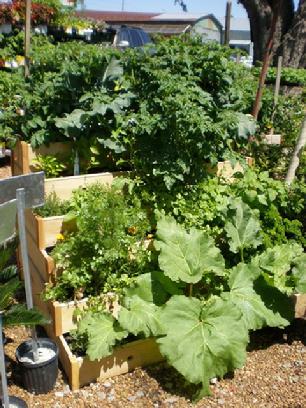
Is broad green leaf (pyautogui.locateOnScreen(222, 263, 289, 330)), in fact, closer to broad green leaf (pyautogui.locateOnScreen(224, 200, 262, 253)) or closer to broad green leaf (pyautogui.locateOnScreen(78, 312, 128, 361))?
broad green leaf (pyautogui.locateOnScreen(224, 200, 262, 253))

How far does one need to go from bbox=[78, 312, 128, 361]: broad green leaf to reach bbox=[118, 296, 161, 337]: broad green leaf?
0.10 metres

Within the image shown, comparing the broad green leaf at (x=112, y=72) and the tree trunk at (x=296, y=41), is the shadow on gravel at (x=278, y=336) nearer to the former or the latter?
the broad green leaf at (x=112, y=72)

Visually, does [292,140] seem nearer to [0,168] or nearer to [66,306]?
[66,306]

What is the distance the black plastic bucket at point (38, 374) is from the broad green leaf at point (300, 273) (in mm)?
1795

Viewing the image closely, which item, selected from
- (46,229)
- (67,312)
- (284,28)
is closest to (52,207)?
(46,229)

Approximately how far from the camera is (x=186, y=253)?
3.66 metres

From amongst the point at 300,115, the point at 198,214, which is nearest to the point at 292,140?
the point at 300,115

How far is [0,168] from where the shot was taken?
7.42 m

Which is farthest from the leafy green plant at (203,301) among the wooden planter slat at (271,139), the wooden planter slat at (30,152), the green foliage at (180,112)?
the wooden planter slat at (271,139)

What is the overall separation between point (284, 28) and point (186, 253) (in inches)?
581

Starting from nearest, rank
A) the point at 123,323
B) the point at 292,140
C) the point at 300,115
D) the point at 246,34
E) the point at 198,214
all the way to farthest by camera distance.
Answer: the point at 123,323 → the point at 198,214 → the point at 292,140 → the point at 300,115 → the point at 246,34

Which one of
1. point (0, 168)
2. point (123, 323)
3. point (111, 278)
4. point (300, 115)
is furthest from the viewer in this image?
point (0, 168)

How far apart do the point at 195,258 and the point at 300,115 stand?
11.6ft

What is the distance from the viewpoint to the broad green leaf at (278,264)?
3.75 meters
